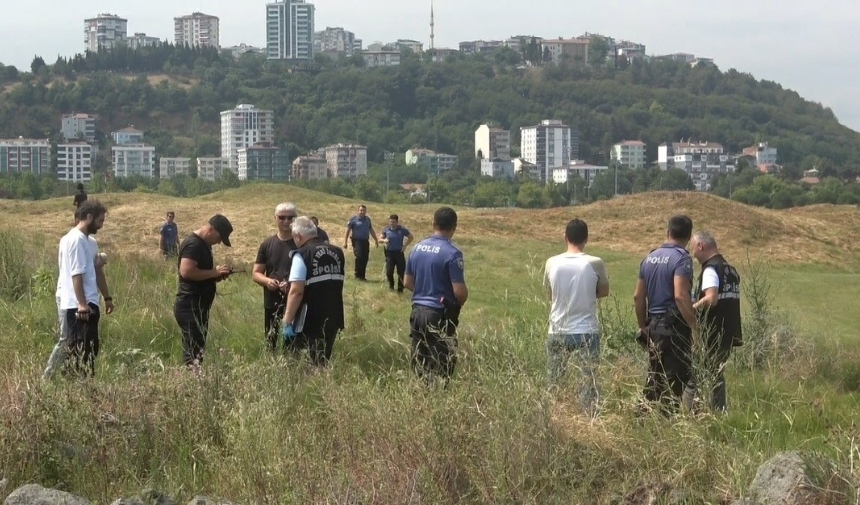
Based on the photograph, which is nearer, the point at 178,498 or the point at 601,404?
the point at 178,498

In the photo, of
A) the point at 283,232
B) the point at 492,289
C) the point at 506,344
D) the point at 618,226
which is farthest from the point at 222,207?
the point at 506,344

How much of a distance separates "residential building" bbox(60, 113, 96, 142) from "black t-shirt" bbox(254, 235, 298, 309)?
577 ft

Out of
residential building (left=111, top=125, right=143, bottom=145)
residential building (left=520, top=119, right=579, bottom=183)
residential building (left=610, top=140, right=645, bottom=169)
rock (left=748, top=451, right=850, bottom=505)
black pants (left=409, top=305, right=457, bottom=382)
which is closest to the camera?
rock (left=748, top=451, right=850, bottom=505)

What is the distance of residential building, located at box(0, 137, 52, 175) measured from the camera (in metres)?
165

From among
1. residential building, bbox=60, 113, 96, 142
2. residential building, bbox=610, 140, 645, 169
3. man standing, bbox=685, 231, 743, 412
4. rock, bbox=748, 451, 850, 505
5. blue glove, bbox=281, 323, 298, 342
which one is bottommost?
rock, bbox=748, 451, 850, 505

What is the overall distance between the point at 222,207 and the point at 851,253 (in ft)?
65.8

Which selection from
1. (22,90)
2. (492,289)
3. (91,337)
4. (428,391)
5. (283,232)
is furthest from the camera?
(22,90)

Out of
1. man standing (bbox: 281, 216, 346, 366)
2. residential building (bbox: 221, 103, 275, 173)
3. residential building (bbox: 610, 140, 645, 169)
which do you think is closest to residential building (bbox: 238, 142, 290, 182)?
residential building (bbox: 221, 103, 275, 173)

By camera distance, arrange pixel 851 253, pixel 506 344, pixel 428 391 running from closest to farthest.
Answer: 1. pixel 428 391
2. pixel 506 344
3. pixel 851 253

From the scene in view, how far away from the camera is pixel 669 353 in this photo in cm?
838

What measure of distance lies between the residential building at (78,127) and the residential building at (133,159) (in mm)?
12219

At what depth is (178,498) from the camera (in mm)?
6707

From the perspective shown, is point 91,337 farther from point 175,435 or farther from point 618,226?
point 618,226

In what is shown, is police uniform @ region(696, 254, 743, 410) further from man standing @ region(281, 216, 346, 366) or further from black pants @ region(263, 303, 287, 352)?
black pants @ region(263, 303, 287, 352)
